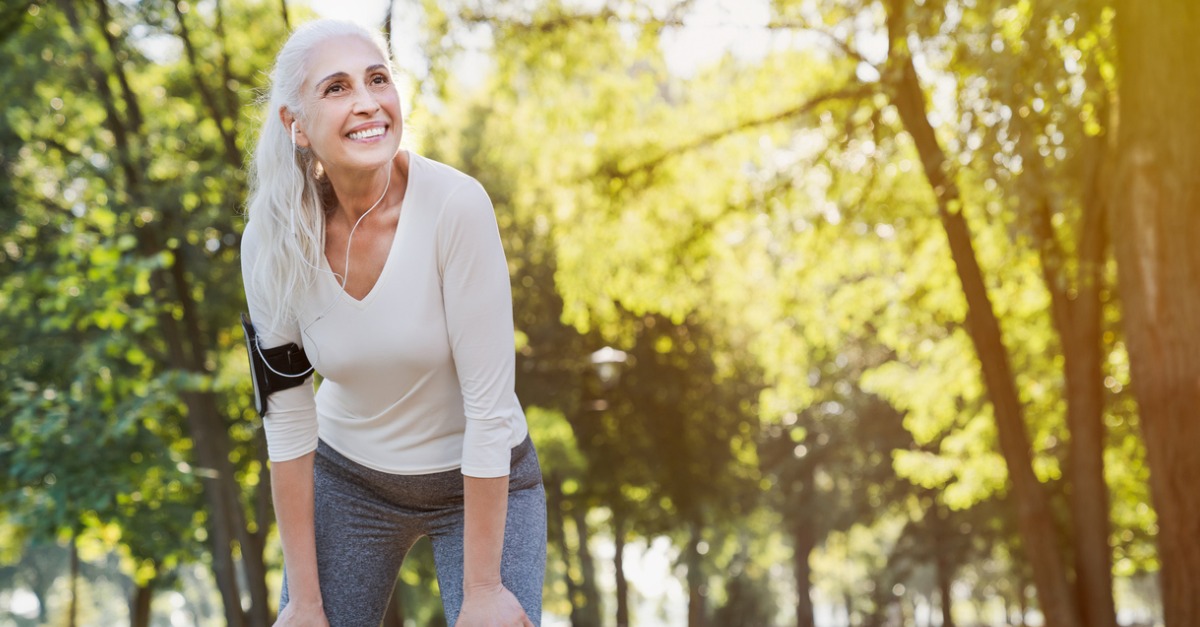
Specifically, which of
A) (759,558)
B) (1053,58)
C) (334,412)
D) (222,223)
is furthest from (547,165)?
(759,558)

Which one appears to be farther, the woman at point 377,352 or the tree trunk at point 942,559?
the tree trunk at point 942,559

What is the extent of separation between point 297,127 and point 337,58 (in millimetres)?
180

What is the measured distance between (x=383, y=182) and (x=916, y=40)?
260 inches

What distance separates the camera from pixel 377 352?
2391 millimetres

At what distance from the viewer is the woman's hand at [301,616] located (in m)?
2.52

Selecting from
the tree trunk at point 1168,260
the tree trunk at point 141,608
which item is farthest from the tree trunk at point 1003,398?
the tree trunk at point 141,608

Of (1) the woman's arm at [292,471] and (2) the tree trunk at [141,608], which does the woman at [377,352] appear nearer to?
(1) the woman's arm at [292,471]

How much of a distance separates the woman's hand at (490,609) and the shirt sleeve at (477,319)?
240 mm

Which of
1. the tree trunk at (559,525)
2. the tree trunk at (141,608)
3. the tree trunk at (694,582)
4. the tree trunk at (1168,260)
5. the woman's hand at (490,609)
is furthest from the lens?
the tree trunk at (694,582)

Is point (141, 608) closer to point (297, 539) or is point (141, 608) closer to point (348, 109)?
point (297, 539)

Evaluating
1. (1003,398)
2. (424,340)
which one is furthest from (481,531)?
(1003,398)

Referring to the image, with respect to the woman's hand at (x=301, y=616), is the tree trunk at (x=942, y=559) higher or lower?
lower

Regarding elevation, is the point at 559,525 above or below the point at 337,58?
below

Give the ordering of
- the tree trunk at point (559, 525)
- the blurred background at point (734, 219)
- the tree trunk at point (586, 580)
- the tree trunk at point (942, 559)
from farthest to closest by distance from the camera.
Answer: the tree trunk at point (942, 559) → the tree trunk at point (586, 580) → the tree trunk at point (559, 525) → the blurred background at point (734, 219)
